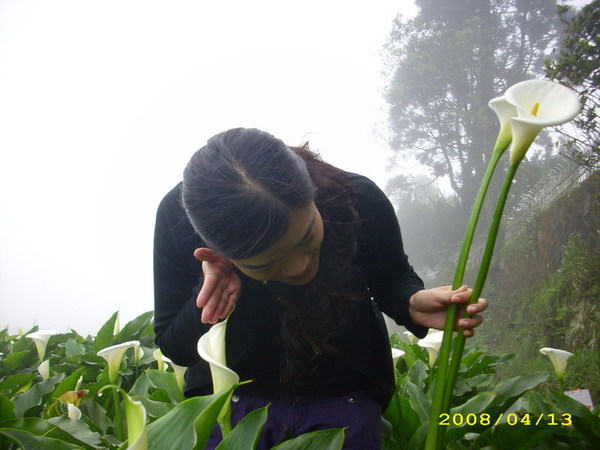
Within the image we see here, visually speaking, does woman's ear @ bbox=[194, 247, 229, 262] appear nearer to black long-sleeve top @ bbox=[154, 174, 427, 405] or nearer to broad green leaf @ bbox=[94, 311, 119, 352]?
black long-sleeve top @ bbox=[154, 174, 427, 405]

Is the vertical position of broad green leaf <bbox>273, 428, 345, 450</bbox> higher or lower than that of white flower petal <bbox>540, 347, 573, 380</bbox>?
higher

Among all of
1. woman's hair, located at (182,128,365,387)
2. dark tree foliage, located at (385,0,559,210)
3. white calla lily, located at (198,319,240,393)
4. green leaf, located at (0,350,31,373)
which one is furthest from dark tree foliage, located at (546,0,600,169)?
green leaf, located at (0,350,31,373)

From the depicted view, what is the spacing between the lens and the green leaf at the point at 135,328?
2195 millimetres

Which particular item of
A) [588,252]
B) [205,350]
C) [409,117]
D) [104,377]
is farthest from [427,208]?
[205,350]

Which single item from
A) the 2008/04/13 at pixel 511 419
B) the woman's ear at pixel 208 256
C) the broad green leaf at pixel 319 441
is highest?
the woman's ear at pixel 208 256

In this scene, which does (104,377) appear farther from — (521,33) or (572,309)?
(521,33)

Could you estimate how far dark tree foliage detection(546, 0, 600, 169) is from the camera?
1.61 metres

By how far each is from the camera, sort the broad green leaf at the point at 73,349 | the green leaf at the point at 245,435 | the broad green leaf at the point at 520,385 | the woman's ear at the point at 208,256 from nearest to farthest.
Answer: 1. the green leaf at the point at 245,435
2. the woman's ear at the point at 208,256
3. the broad green leaf at the point at 520,385
4. the broad green leaf at the point at 73,349

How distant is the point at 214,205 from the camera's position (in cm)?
79

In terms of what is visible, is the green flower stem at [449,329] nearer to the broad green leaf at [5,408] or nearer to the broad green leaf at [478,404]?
the broad green leaf at [478,404]

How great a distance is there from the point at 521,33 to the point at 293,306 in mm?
1836

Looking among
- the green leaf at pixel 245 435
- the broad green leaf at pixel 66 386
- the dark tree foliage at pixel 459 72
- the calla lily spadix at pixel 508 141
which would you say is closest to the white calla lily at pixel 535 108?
the calla lily spadix at pixel 508 141

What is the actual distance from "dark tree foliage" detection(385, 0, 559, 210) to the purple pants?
143cm

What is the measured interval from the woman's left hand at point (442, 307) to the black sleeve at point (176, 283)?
41cm
